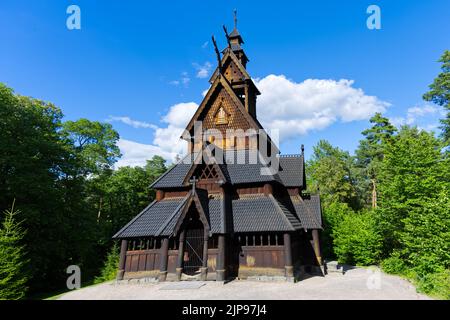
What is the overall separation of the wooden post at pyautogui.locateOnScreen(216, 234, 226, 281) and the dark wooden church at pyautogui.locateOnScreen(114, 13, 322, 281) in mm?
53

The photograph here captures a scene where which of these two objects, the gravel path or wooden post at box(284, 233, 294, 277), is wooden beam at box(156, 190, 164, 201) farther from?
wooden post at box(284, 233, 294, 277)

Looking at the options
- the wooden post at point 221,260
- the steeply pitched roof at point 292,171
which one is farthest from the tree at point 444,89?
the wooden post at point 221,260

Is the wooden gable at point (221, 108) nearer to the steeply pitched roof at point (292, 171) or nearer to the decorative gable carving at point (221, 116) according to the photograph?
the decorative gable carving at point (221, 116)

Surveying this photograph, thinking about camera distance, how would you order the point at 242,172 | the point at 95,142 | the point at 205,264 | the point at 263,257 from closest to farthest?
1. the point at 205,264
2. the point at 263,257
3. the point at 242,172
4. the point at 95,142

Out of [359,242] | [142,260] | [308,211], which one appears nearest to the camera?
[142,260]

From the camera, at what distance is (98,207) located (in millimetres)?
37312

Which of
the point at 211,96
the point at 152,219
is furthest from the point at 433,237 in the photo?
the point at 211,96

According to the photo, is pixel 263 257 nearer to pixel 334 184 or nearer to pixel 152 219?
pixel 152 219

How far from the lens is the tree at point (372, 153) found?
134ft

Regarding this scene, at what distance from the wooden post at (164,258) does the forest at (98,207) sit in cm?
667

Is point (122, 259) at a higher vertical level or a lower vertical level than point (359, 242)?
lower

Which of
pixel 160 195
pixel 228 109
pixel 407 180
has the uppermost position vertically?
pixel 228 109

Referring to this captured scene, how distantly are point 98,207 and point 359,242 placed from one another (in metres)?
33.1
